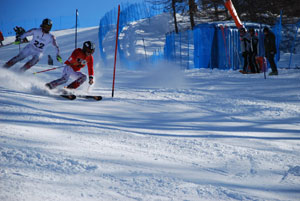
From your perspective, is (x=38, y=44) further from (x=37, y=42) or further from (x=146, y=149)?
(x=146, y=149)

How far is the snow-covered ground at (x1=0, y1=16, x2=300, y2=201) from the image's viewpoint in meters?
2.34

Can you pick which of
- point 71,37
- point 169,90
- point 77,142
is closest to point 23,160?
point 77,142

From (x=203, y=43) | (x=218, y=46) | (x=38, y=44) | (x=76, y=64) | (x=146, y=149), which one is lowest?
(x=146, y=149)

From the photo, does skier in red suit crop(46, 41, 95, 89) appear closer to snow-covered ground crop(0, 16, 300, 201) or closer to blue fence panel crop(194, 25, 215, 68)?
snow-covered ground crop(0, 16, 300, 201)

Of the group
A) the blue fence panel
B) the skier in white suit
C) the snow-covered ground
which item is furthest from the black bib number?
the blue fence panel

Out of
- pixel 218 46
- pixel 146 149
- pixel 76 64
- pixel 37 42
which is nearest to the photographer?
pixel 146 149

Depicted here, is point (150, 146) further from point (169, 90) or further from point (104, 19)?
point (104, 19)

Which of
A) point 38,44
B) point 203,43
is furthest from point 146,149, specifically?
point 203,43

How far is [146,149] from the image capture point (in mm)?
3332

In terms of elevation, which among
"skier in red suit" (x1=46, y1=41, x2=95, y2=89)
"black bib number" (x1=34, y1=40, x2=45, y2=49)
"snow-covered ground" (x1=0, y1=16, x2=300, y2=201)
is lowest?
"snow-covered ground" (x1=0, y1=16, x2=300, y2=201)

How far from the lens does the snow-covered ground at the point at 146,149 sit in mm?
2340

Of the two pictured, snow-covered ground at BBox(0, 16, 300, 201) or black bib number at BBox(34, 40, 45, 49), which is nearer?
snow-covered ground at BBox(0, 16, 300, 201)

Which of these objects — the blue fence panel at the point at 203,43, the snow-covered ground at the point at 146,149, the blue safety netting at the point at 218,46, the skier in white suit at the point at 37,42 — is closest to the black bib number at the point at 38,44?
the skier in white suit at the point at 37,42

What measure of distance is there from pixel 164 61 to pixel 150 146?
14.2 meters
